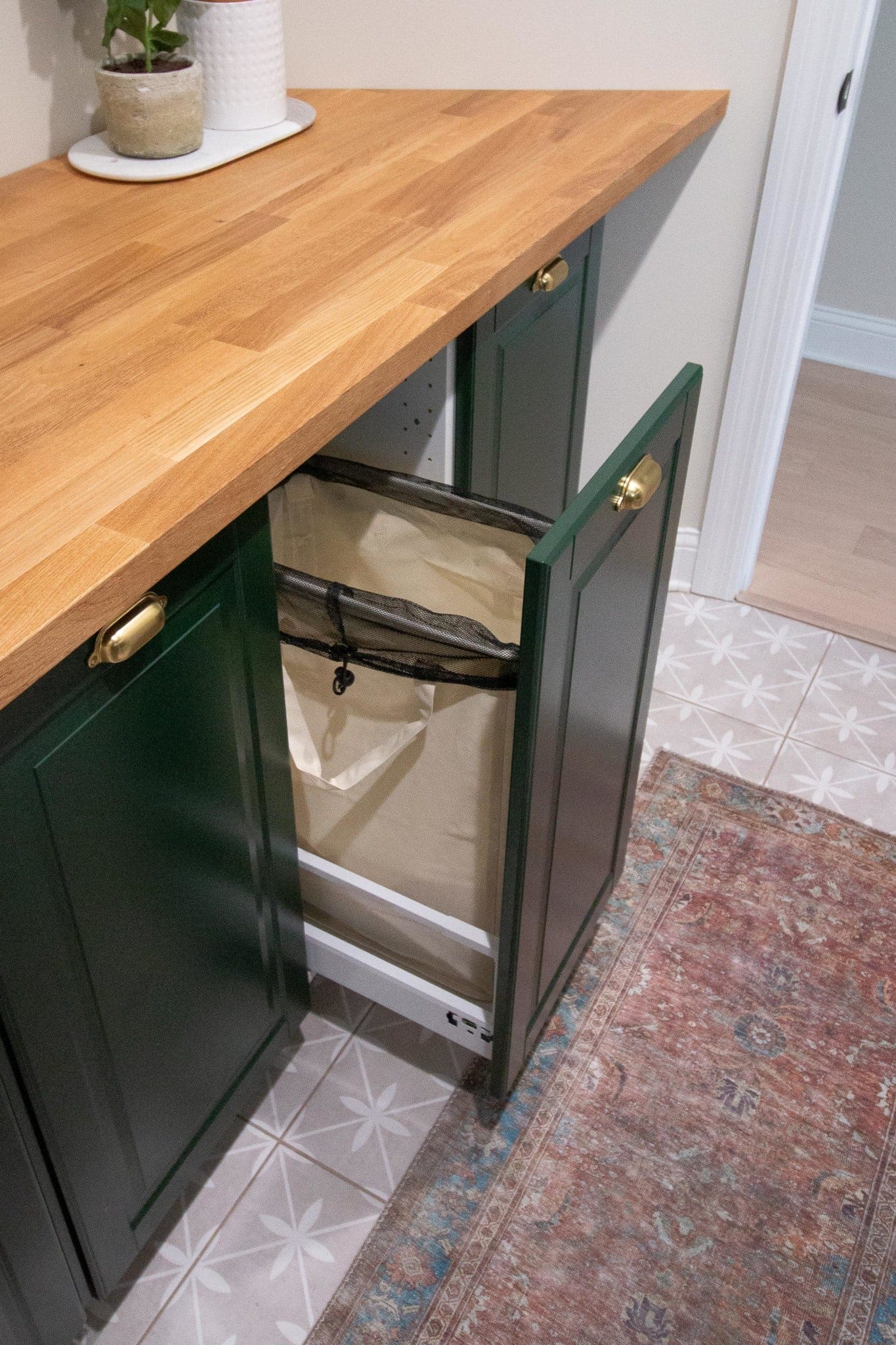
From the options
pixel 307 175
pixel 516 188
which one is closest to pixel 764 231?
pixel 516 188

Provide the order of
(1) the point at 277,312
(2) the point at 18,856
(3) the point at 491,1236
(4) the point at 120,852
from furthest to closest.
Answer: (3) the point at 491,1236 < (1) the point at 277,312 < (4) the point at 120,852 < (2) the point at 18,856

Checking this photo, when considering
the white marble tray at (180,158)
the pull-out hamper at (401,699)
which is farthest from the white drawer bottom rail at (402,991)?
the white marble tray at (180,158)

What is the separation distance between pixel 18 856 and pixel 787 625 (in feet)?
5.30

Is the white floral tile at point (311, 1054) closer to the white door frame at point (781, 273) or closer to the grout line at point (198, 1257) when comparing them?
the grout line at point (198, 1257)

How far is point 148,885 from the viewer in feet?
2.91

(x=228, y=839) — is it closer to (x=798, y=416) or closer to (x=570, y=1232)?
(x=570, y=1232)

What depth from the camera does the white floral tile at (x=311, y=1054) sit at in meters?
1.33

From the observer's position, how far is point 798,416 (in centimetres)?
267

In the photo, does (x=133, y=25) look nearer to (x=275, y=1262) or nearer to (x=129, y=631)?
(x=129, y=631)

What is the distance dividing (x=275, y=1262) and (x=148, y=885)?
547 mm

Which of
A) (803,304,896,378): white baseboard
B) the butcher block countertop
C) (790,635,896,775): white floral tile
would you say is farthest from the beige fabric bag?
(803,304,896,378): white baseboard

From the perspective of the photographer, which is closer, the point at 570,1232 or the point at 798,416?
the point at 570,1232

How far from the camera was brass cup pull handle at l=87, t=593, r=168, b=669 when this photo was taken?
28.3 inches

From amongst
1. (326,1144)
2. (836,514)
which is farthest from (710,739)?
(326,1144)
